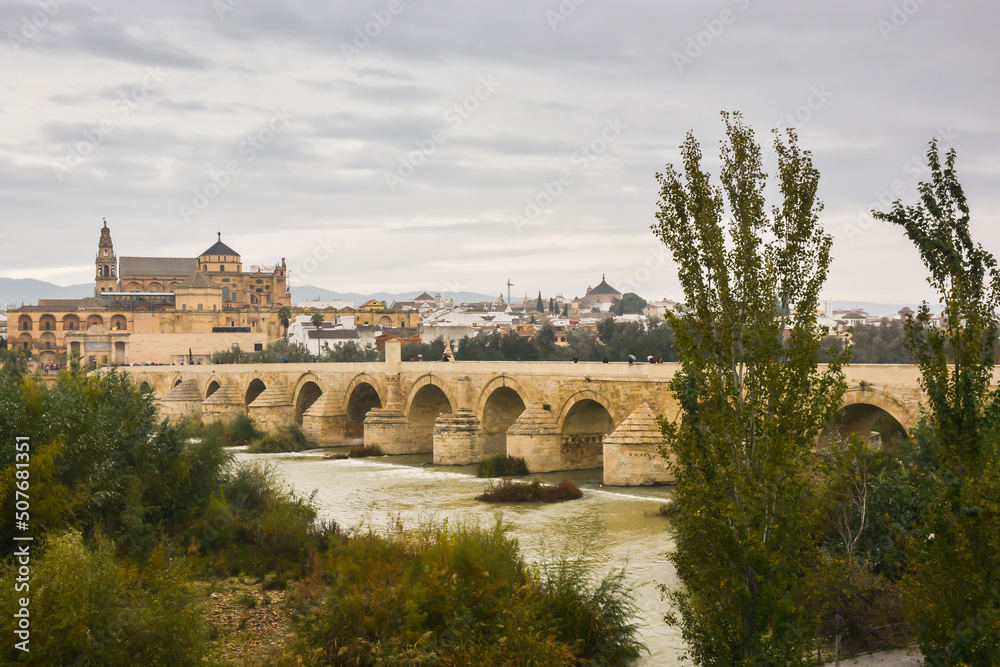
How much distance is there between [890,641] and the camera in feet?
27.8

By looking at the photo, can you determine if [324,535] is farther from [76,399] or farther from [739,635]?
[739,635]

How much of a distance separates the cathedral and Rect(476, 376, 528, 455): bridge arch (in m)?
67.4

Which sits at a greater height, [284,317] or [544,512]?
[284,317]

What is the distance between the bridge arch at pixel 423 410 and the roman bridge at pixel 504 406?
3cm

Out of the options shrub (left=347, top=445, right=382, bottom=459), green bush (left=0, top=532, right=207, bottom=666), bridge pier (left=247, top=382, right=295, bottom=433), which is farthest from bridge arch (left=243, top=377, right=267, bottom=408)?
green bush (left=0, top=532, right=207, bottom=666)

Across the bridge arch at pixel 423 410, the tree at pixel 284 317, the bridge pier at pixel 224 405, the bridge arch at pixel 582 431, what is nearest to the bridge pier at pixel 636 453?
the bridge arch at pixel 582 431

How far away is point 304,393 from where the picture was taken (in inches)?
1347

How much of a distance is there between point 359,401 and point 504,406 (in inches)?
333

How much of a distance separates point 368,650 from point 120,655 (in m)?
2.17

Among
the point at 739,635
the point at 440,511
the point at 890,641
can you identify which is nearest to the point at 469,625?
the point at 739,635

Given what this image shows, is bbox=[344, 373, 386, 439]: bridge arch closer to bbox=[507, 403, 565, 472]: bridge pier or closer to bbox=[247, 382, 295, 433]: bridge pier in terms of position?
bbox=[247, 382, 295, 433]: bridge pier

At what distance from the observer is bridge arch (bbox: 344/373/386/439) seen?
3000 centimetres

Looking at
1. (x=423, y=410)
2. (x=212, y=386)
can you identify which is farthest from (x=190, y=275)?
(x=423, y=410)

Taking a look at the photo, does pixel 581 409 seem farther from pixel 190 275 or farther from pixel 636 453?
pixel 190 275
